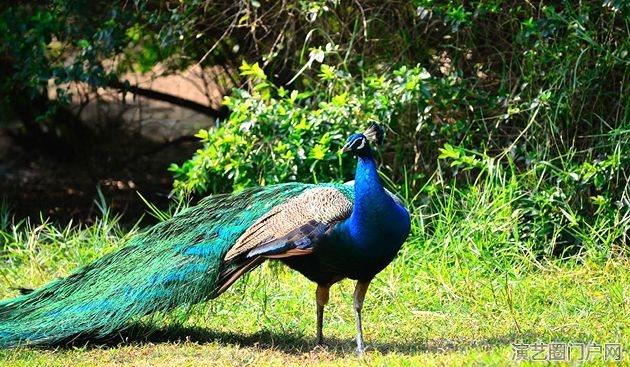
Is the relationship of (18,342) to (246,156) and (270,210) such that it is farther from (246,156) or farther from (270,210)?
(246,156)

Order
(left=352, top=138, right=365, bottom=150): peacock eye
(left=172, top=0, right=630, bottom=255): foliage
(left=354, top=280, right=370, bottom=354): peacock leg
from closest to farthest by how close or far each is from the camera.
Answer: (left=352, top=138, right=365, bottom=150): peacock eye → (left=354, top=280, right=370, bottom=354): peacock leg → (left=172, top=0, right=630, bottom=255): foliage

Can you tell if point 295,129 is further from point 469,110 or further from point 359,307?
point 359,307

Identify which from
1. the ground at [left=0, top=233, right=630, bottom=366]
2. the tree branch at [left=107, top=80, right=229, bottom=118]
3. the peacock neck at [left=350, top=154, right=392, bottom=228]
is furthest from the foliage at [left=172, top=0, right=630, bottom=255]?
the peacock neck at [left=350, top=154, right=392, bottom=228]

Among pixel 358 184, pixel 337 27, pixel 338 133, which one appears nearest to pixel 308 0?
pixel 337 27

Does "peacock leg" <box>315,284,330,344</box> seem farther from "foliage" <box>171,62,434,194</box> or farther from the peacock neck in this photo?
"foliage" <box>171,62,434,194</box>

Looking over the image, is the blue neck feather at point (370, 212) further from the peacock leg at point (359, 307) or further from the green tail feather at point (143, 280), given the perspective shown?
the green tail feather at point (143, 280)

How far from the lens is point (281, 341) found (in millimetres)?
5508

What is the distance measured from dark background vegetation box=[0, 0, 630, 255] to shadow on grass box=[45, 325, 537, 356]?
160 centimetres

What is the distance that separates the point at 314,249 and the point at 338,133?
2.15 m

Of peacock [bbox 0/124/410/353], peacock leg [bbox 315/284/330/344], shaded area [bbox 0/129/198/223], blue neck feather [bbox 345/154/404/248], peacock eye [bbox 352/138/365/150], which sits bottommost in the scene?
shaded area [bbox 0/129/198/223]

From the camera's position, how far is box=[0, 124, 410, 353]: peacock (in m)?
4.94

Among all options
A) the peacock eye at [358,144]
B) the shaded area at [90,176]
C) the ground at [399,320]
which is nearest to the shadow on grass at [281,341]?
the ground at [399,320]

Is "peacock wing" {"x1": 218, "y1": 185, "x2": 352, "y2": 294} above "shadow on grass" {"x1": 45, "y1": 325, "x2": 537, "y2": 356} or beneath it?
above

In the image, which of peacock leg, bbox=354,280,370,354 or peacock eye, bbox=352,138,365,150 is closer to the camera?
peacock eye, bbox=352,138,365,150
